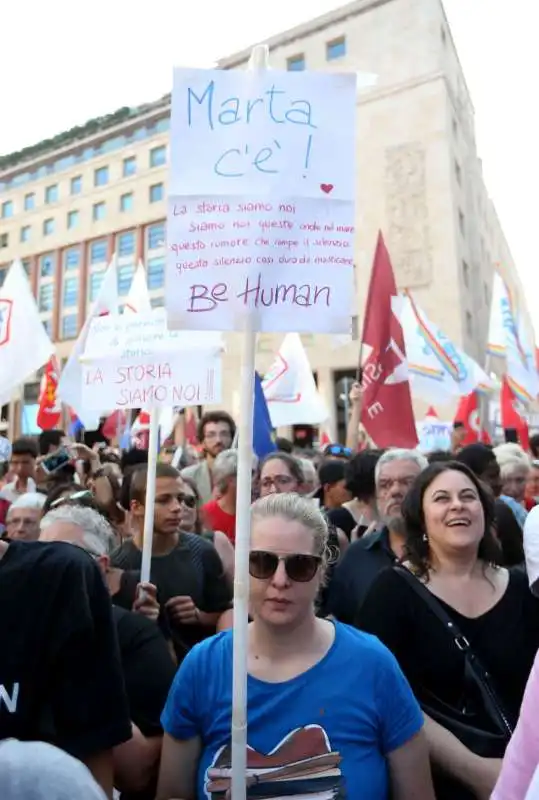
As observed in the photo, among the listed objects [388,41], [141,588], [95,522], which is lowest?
[141,588]

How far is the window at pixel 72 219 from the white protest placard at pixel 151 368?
141ft

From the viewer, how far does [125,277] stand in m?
40.9

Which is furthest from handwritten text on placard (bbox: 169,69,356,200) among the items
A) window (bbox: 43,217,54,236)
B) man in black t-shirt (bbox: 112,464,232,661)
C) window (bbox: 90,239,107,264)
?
window (bbox: 43,217,54,236)

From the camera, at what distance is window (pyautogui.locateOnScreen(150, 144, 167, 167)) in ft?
137

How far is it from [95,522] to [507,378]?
9.22 meters

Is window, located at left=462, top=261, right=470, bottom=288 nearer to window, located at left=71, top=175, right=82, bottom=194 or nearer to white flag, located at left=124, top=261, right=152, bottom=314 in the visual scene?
white flag, located at left=124, top=261, right=152, bottom=314

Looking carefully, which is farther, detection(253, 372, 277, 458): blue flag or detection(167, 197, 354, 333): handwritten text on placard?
detection(253, 372, 277, 458): blue flag

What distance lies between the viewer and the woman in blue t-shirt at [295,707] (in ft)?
5.95

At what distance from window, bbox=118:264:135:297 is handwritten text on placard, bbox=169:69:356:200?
126ft

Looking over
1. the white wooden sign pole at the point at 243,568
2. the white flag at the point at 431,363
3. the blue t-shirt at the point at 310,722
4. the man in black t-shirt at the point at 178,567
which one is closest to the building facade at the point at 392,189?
the white flag at the point at 431,363

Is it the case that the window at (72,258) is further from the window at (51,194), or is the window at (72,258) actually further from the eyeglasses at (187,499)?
the eyeglasses at (187,499)

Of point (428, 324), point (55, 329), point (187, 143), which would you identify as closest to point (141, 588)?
point (187, 143)

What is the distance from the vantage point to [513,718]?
2.21 metres

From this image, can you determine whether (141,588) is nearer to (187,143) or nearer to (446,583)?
(446,583)
